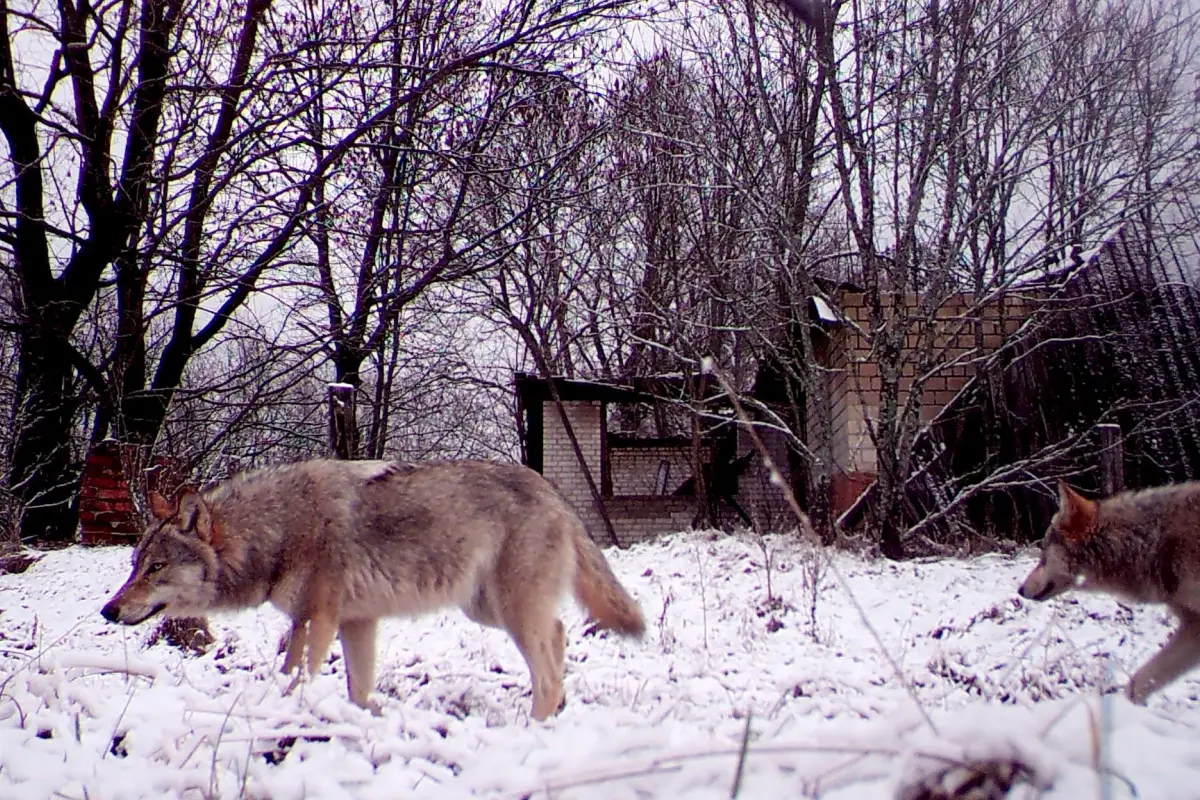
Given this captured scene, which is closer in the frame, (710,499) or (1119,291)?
(1119,291)

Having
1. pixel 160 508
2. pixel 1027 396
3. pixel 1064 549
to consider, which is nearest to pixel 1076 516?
pixel 1064 549

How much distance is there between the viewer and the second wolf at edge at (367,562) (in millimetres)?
4809

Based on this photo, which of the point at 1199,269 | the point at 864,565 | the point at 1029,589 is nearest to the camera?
the point at 1029,589

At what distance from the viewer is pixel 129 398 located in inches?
610

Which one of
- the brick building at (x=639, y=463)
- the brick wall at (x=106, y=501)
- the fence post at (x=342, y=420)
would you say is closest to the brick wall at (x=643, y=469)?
the brick building at (x=639, y=463)

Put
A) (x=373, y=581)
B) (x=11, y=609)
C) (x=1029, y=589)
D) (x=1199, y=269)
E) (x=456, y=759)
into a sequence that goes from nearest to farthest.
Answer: (x=456, y=759) < (x=373, y=581) < (x=1029, y=589) < (x=11, y=609) < (x=1199, y=269)

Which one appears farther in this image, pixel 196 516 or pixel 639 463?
pixel 639 463

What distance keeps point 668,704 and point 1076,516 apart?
3155mm

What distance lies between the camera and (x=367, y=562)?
4.86 metres

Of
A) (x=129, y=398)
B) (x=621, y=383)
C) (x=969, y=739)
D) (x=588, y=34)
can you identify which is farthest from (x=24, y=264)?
(x=969, y=739)

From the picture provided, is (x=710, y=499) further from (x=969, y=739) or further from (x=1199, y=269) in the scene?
(x=969, y=739)

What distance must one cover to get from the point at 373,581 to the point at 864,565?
6896 millimetres

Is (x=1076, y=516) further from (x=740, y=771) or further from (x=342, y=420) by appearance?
(x=342, y=420)

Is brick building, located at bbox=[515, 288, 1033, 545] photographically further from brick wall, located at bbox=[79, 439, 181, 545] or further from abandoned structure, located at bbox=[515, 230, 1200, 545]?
brick wall, located at bbox=[79, 439, 181, 545]
